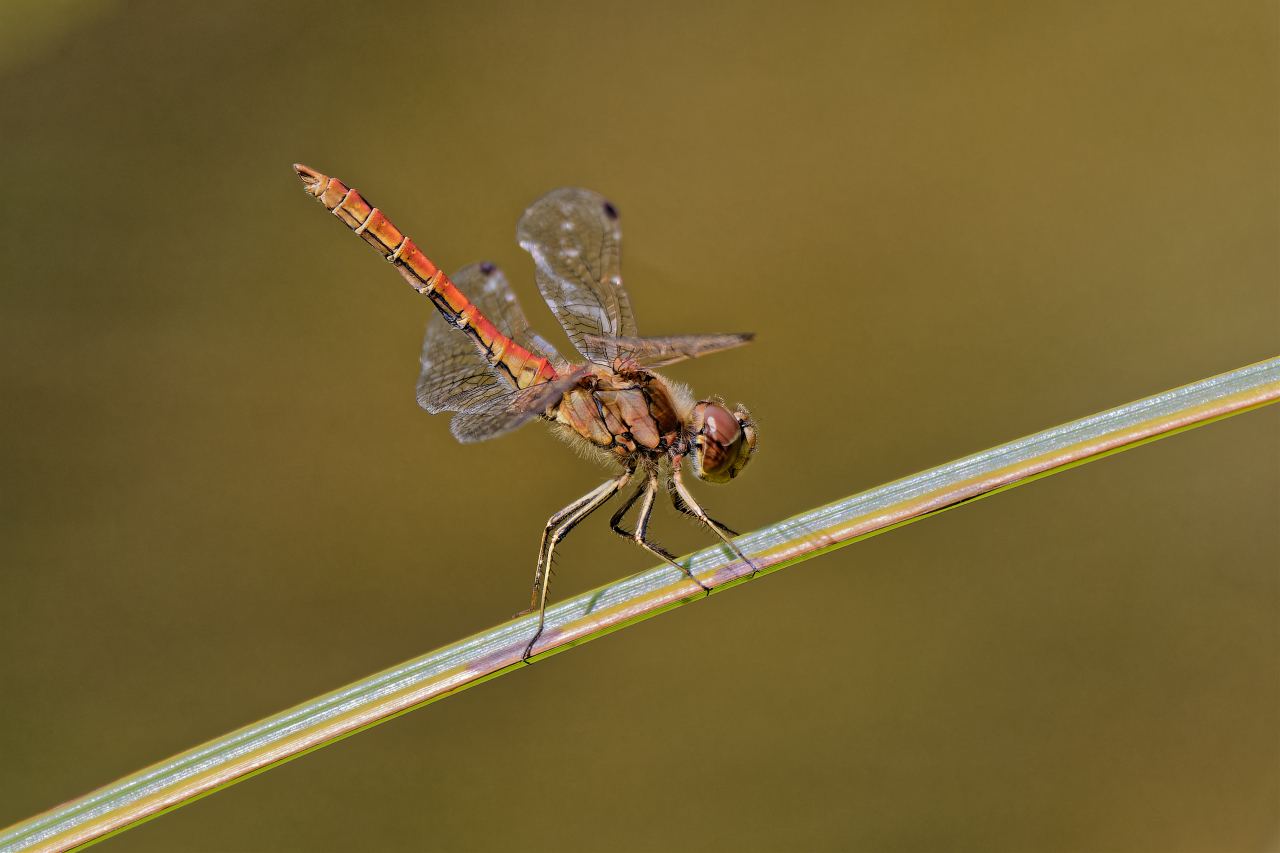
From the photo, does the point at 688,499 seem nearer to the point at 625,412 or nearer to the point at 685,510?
the point at 685,510

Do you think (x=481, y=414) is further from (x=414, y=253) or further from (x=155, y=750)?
(x=155, y=750)

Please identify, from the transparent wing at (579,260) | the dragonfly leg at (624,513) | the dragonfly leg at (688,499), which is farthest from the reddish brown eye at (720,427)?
the transparent wing at (579,260)

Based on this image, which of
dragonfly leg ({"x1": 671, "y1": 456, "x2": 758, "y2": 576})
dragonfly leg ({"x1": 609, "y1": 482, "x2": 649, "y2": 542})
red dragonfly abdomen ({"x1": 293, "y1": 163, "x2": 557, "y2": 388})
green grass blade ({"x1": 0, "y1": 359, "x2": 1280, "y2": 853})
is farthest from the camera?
red dragonfly abdomen ({"x1": 293, "y1": 163, "x2": 557, "y2": 388})

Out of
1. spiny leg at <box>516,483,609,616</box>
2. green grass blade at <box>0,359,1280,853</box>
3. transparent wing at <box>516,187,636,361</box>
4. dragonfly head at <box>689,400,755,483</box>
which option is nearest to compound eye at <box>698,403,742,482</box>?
dragonfly head at <box>689,400,755,483</box>

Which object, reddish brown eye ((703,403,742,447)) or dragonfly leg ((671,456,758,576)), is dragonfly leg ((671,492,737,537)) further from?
reddish brown eye ((703,403,742,447))

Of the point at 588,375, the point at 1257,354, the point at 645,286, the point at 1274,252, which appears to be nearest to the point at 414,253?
the point at 588,375

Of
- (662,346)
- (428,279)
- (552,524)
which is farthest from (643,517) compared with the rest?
(428,279)
